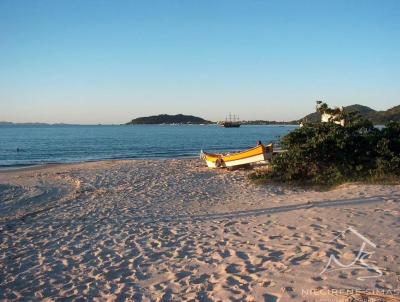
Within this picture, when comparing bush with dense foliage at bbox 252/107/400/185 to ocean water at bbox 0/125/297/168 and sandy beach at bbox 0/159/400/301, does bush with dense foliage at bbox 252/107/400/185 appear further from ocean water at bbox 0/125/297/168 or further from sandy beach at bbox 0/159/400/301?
ocean water at bbox 0/125/297/168

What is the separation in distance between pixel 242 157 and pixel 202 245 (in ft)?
39.0

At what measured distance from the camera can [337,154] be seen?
14.6 meters

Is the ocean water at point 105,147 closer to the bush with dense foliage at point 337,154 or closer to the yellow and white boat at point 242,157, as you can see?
the yellow and white boat at point 242,157

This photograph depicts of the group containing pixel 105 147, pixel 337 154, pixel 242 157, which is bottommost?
pixel 105 147

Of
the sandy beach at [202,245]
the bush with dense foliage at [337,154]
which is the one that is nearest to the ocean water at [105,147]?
the bush with dense foliage at [337,154]

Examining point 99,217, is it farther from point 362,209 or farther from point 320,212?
point 362,209

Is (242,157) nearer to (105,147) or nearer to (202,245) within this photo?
(202,245)

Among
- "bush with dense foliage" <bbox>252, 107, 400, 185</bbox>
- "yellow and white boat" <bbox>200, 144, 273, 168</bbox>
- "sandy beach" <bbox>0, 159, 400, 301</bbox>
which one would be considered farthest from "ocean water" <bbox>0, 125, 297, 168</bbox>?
"sandy beach" <bbox>0, 159, 400, 301</bbox>

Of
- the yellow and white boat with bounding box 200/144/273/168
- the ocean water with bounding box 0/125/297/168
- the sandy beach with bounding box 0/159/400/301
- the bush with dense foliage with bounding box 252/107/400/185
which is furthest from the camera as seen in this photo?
the ocean water with bounding box 0/125/297/168

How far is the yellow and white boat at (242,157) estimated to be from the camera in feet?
61.3

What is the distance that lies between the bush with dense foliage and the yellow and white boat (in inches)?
118

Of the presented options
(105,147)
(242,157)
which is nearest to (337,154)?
(242,157)

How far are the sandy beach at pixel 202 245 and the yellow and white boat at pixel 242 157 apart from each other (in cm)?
539

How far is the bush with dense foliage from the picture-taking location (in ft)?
45.7
